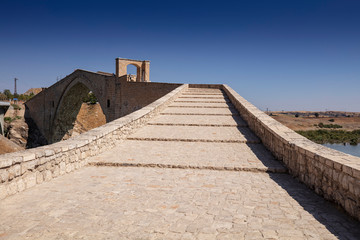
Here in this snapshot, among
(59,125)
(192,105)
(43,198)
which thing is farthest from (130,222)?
(59,125)

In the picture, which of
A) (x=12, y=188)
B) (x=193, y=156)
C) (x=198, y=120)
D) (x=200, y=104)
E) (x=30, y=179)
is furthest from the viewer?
(x=200, y=104)

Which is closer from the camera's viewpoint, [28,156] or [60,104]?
[28,156]

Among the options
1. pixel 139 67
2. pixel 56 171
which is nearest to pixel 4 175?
pixel 56 171

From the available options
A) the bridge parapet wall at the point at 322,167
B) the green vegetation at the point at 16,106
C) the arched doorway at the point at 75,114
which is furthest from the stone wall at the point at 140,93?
the green vegetation at the point at 16,106

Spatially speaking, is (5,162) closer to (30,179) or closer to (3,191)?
(3,191)

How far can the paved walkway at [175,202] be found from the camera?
251cm

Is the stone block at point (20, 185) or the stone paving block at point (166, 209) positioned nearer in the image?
the stone paving block at point (166, 209)

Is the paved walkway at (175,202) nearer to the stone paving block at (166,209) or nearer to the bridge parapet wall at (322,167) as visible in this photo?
the stone paving block at (166,209)

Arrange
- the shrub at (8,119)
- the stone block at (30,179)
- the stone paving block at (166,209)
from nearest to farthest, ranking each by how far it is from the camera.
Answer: the stone paving block at (166,209) < the stone block at (30,179) < the shrub at (8,119)

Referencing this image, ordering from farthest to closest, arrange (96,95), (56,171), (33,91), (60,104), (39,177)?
(33,91), (60,104), (96,95), (56,171), (39,177)

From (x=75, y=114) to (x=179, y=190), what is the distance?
33708 millimetres

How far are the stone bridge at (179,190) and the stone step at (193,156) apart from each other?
0.02 metres

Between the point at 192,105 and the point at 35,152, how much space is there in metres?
9.34

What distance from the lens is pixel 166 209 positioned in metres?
3.03
